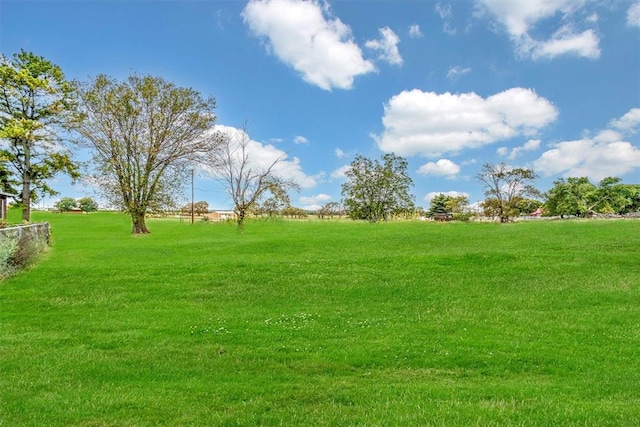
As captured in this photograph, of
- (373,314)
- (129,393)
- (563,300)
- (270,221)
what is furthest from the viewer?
(270,221)

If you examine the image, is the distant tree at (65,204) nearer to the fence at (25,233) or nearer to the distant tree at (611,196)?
the fence at (25,233)

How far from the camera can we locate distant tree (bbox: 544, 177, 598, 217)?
5113cm

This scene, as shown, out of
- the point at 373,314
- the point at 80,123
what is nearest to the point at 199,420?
the point at 373,314

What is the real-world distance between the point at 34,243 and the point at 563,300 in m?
19.0

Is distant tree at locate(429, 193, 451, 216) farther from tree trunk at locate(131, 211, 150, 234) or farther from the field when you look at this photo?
the field

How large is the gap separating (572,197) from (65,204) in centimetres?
8082

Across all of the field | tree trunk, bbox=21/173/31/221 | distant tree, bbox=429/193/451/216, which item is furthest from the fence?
distant tree, bbox=429/193/451/216

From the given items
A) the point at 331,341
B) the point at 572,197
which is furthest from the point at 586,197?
the point at 331,341

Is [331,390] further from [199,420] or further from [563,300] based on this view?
[563,300]

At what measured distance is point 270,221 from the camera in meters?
39.2

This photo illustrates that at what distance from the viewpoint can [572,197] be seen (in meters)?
51.2

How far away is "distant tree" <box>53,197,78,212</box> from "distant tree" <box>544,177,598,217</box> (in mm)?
77776

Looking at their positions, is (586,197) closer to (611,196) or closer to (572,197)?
(572,197)

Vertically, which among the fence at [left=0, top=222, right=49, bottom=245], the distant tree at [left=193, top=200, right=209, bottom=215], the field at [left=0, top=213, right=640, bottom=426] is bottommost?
the field at [left=0, top=213, right=640, bottom=426]
